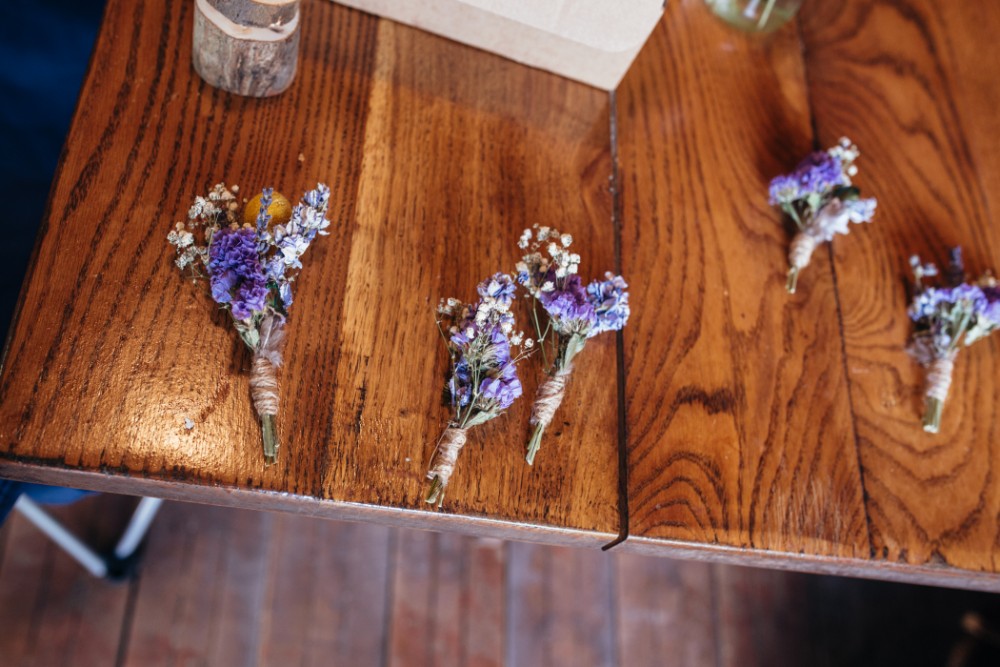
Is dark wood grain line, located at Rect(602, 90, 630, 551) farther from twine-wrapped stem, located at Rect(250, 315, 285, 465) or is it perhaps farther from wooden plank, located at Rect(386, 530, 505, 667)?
wooden plank, located at Rect(386, 530, 505, 667)

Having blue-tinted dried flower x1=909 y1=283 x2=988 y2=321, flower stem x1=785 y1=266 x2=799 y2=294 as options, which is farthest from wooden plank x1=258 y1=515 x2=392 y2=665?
blue-tinted dried flower x1=909 y1=283 x2=988 y2=321

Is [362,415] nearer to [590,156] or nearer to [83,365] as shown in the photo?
[83,365]

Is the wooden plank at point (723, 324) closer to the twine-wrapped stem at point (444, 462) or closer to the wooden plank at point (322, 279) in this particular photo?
the wooden plank at point (322, 279)

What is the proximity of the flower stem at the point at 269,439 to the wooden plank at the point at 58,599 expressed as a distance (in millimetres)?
1069

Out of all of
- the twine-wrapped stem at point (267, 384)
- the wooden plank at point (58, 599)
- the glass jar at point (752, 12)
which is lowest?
the wooden plank at point (58, 599)

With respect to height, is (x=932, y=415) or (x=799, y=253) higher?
(x=799, y=253)

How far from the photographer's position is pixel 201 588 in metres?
1.67

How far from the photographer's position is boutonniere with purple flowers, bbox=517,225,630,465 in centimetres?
90

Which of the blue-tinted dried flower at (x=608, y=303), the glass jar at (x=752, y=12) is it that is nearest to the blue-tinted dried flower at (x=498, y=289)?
the blue-tinted dried flower at (x=608, y=303)

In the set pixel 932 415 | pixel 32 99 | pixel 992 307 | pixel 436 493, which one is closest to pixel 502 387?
pixel 436 493

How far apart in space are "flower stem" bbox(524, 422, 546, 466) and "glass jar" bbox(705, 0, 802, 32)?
2.61 ft

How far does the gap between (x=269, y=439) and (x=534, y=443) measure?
0.96 feet

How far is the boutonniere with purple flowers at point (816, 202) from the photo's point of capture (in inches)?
42.7

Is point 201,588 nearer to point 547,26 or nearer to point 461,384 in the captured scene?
point 461,384
